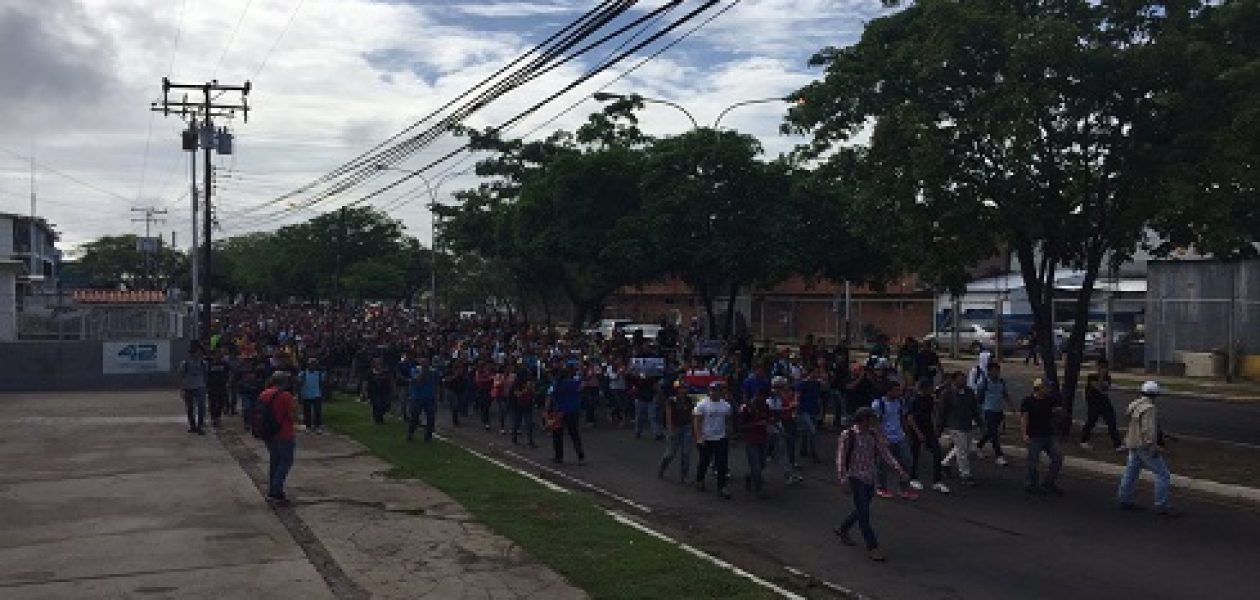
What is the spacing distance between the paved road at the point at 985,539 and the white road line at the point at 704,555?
286 millimetres

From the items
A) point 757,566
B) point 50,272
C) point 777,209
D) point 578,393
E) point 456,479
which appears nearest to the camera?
point 757,566

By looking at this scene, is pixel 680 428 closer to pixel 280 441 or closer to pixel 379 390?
pixel 280 441

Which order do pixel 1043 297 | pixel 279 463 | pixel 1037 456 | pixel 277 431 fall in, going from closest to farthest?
pixel 277 431 < pixel 279 463 < pixel 1037 456 < pixel 1043 297

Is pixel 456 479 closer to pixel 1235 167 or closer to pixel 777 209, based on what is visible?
pixel 1235 167

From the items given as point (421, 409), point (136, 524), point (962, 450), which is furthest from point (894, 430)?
point (421, 409)

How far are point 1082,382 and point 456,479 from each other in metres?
21.6

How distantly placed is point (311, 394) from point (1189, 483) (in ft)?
48.7

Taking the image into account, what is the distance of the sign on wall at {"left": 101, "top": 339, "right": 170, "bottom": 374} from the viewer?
111ft

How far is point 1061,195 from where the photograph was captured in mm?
18906

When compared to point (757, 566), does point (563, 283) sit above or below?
above

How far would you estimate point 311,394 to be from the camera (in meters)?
21.5

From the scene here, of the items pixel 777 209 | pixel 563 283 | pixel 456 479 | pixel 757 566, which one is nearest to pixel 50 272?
pixel 563 283

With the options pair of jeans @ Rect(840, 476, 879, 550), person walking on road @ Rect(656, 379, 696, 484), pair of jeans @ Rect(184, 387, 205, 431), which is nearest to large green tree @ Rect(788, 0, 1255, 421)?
person walking on road @ Rect(656, 379, 696, 484)

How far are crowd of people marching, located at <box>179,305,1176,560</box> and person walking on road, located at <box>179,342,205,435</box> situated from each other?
Answer: 3 centimetres
